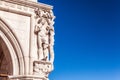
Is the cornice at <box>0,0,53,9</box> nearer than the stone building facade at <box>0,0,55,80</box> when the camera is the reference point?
No

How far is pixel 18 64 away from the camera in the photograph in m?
9.38

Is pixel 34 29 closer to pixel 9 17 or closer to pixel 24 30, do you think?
pixel 24 30

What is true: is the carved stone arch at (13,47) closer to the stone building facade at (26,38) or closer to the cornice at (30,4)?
the stone building facade at (26,38)

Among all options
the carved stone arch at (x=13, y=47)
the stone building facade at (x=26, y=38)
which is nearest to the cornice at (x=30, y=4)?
the stone building facade at (x=26, y=38)

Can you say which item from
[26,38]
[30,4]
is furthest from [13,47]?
[30,4]

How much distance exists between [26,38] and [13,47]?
635mm

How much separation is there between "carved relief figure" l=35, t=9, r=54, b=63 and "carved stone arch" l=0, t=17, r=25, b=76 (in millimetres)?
764

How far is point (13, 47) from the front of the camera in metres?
9.41

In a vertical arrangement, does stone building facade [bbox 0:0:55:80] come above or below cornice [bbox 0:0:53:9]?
below

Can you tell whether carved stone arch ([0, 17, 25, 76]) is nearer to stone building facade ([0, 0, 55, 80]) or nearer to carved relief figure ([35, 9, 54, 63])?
stone building facade ([0, 0, 55, 80])

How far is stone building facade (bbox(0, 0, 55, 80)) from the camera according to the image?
369 inches

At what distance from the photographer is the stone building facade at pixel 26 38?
9.37m

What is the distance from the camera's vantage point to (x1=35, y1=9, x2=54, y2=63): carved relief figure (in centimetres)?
991

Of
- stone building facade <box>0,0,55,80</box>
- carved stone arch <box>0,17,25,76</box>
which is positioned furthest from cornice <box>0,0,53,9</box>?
carved stone arch <box>0,17,25,76</box>
